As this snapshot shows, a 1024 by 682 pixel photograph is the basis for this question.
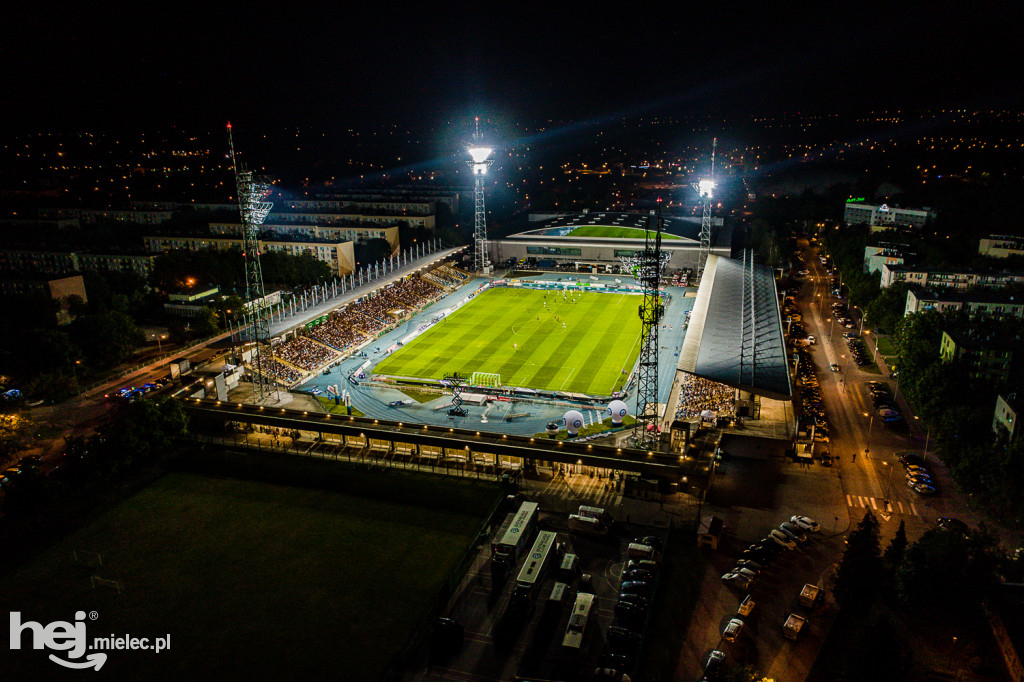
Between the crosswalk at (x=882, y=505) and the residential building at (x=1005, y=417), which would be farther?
the residential building at (x=1005, y=417)

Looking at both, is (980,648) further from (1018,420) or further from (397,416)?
(397,416)

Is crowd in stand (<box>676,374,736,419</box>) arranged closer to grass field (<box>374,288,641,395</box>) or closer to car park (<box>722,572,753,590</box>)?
grass field (<box>374,288,641,395</box>)

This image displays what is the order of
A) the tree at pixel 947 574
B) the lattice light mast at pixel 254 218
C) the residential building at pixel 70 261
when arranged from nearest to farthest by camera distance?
the tree at pixel 947 574 < the lattice light mast at pixel 254 218 < the residential building at pixel 70 261

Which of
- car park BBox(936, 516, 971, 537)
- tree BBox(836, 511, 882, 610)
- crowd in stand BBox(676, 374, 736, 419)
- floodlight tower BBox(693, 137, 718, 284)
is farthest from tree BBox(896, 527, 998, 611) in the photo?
floodlight tower BBox(693, 137, 718, 284)

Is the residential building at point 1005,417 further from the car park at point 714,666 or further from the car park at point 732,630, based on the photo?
the car park at point 714,666

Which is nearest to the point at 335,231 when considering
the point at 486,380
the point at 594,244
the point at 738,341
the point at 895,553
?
the point at 594,244

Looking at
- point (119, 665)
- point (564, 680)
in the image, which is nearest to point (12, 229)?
point (119, 665)

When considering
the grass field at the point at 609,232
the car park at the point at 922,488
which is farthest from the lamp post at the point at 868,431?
the grass field at the point at 609,232
